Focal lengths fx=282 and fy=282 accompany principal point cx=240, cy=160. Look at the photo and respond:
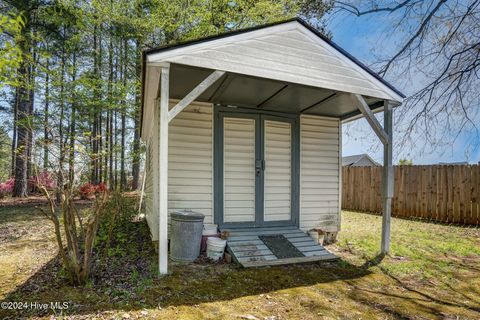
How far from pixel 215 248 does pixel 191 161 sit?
1.54 meters

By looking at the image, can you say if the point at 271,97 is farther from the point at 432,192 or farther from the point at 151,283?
the point at 432,192

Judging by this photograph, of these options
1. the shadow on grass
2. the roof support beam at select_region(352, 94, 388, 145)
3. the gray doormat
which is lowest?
the shadow on grass

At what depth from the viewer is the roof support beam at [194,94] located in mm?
3558

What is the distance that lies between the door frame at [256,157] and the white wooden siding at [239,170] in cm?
8

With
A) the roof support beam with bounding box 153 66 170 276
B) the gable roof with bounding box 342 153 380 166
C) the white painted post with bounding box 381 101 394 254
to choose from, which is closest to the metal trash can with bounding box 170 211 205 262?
the roof support beam with bounding box 153 66 170 276

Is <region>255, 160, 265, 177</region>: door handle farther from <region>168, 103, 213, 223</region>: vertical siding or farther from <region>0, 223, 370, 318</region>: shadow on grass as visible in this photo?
<region>0, 223, 370, 318</region>: shadow on grass

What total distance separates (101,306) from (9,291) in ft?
4.06

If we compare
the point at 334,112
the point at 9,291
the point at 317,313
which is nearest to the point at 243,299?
the point at 317,313

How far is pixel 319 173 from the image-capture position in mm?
5930

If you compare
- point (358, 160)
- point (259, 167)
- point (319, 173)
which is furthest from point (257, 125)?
point (358, 160)

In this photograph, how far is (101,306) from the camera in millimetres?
2723

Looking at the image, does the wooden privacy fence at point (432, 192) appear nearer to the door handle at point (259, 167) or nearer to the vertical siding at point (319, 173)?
the vertical siding at point (319, 173)

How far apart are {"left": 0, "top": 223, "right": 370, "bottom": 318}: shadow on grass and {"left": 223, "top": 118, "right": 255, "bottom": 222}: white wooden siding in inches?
49.5

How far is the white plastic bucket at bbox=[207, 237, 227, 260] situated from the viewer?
14.4ft
